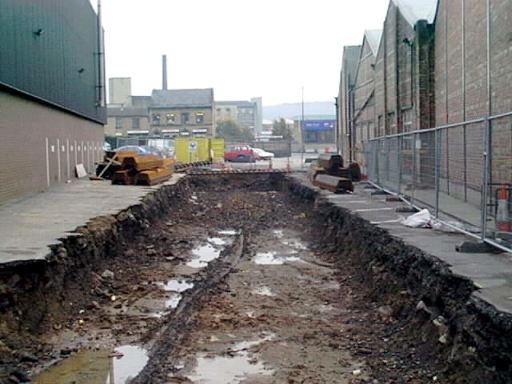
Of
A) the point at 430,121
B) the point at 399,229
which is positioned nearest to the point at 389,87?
the point at 430,121

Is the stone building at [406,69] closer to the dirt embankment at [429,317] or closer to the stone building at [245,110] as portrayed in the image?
the dirt embankment at [429,317]

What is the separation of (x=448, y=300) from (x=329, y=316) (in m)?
2.60

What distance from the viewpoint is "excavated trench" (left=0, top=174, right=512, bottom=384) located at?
21.7 ft

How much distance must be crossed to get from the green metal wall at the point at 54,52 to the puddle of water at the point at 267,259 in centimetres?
761

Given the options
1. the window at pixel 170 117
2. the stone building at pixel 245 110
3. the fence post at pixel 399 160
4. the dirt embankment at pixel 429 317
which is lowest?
the dirt embankment at pixel 429 317

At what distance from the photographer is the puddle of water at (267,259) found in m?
14.0

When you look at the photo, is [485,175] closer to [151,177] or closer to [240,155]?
[151,177]

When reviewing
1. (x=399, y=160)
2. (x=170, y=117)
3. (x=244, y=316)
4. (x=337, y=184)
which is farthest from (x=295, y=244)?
(x=170, y=117)

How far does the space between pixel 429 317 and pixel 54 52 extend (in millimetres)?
19658

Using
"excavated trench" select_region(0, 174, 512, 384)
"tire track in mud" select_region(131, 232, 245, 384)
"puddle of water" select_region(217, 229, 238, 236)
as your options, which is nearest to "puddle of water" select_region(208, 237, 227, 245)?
"puddle of water" select_region(217, 229, 238, 236)

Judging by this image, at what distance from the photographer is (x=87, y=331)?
839 centimetres

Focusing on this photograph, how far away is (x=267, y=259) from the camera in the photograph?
14.4 meters

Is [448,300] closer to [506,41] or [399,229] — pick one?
[399,229]

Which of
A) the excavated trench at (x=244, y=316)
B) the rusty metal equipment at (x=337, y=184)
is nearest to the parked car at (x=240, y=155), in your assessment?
the rusty metal equipment at (x=337, y=184)
